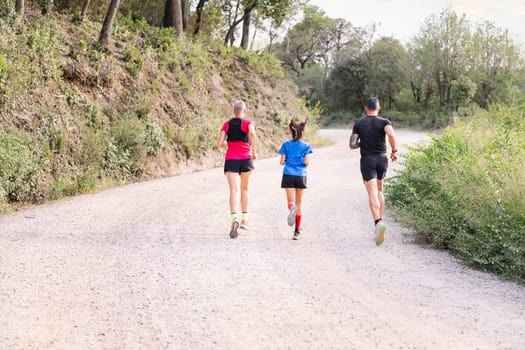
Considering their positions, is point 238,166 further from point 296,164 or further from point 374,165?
point 374,165

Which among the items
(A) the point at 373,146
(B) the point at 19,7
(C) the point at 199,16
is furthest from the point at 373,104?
(C) the point at 199,16

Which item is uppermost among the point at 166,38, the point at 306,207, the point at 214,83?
the point at 166,38

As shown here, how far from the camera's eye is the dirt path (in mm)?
4625

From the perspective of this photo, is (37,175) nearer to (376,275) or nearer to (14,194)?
(14,194)

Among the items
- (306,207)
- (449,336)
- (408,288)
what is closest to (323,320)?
(449,336)

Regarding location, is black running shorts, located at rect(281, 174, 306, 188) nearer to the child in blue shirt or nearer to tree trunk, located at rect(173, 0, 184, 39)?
the child in blue shirt

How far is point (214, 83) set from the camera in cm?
2547

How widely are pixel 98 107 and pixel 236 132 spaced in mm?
8247

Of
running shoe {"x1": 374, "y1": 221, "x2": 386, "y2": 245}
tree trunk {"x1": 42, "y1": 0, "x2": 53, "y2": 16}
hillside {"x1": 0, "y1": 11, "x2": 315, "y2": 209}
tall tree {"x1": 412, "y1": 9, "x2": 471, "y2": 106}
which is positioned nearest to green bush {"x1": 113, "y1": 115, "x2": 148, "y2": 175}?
hillside {"x1": 0, "y1": 11, "x2": 315, "y2": 209}

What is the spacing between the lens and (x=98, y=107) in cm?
1591

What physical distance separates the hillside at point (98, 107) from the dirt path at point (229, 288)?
2.28 meters

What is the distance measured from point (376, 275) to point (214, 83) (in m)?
19.9

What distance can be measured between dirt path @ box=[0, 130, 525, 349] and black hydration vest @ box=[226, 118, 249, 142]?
1.58 metres

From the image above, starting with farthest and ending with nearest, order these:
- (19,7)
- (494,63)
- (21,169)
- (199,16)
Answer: (494,63) < (199,16) < (19,7) < (21,169)
